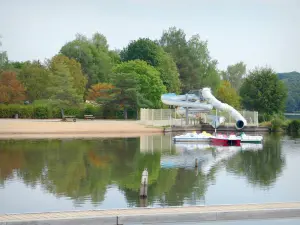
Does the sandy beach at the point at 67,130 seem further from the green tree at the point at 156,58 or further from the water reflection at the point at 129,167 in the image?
the green tree at the point at 156,58

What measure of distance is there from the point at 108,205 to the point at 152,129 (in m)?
41.5

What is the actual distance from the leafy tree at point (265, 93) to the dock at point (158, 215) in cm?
6484

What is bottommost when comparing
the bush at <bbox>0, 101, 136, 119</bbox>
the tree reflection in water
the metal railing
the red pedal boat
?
the tree reflection in water

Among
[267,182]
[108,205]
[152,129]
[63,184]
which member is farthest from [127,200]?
[152,129]

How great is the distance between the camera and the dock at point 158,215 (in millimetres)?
13023

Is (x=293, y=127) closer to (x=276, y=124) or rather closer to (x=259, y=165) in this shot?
(x=276, y=124)

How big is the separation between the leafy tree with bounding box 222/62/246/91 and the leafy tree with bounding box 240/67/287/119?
173ft

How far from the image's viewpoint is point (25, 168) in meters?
28.8

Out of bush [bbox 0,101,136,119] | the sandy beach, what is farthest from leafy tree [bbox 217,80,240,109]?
the sandy beach

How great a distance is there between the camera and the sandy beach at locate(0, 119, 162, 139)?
50881 millimetres

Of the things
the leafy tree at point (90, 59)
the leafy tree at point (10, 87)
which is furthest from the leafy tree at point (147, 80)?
the leafy tree at point (90, 59)

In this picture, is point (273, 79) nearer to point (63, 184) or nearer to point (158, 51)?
point (158, 51)

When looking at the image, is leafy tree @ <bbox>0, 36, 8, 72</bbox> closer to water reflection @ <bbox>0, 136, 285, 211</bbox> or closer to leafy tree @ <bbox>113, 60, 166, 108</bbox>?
leafy tree @ <bbox>113, 60, 166, 108</bbox>

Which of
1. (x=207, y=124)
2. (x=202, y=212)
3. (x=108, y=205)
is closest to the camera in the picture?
(x=202, y=212)
